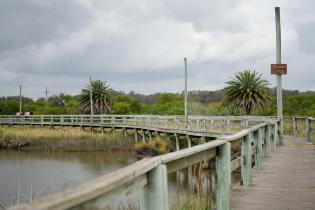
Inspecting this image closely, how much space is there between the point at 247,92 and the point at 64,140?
17.6 meters

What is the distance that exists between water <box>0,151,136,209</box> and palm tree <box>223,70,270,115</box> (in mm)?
12581

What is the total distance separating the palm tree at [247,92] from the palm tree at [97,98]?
26617mm

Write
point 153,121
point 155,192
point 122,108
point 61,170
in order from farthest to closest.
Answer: point 122,108, point 153,121, point 61,170, point 155,192

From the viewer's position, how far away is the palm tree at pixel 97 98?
66812mm

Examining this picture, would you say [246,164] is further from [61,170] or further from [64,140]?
[64,140]

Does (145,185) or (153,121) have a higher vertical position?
(145,185)

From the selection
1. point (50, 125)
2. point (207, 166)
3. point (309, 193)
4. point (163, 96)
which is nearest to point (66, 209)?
point (309, 193)

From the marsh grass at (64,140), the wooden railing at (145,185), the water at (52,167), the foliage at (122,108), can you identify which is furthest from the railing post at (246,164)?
the foliage at (122,108)

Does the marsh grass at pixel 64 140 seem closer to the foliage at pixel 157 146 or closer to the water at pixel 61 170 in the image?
the water at pixel 61 170

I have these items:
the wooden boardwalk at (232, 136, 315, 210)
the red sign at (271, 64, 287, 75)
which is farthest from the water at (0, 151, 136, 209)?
the wooden boardwalk at (232, 136, 315, 210)

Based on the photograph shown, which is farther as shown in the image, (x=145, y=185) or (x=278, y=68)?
(x=278, y=68)

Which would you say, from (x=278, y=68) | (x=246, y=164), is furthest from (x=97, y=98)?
(x=246, y=164)

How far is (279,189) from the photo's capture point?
25.3ft

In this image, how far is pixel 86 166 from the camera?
2866 centimetres
